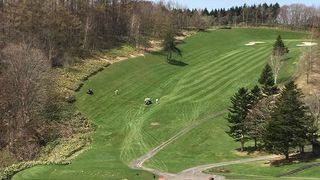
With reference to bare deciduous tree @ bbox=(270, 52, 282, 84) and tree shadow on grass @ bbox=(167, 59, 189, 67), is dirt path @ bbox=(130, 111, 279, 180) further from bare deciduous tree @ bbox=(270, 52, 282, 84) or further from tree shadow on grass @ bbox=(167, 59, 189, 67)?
tree shadow on grass @ bbox=(167, 59, 189, 67)

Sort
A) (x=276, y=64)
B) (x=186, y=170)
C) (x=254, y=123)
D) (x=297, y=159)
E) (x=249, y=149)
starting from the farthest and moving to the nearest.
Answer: (x=276, y=64) < (x=249, y=149) < (x=254, y=123) < (x=186, y=170) < (x=297, y=159)

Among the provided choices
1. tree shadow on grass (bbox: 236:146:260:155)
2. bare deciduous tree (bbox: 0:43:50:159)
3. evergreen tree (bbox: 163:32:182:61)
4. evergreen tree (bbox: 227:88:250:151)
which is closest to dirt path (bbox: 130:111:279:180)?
tree shadow on grass (bbox: 236:146:260:155)

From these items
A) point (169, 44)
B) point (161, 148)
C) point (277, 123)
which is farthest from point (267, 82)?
point (169, 44)

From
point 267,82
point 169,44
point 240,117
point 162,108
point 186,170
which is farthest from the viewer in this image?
point 169,44

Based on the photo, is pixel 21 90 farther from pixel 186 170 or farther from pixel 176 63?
pixel 176 63

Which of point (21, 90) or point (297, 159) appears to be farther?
point (21, 90)

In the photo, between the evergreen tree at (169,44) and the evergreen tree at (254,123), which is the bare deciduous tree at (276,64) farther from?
the evergreen tree at (169,44)
